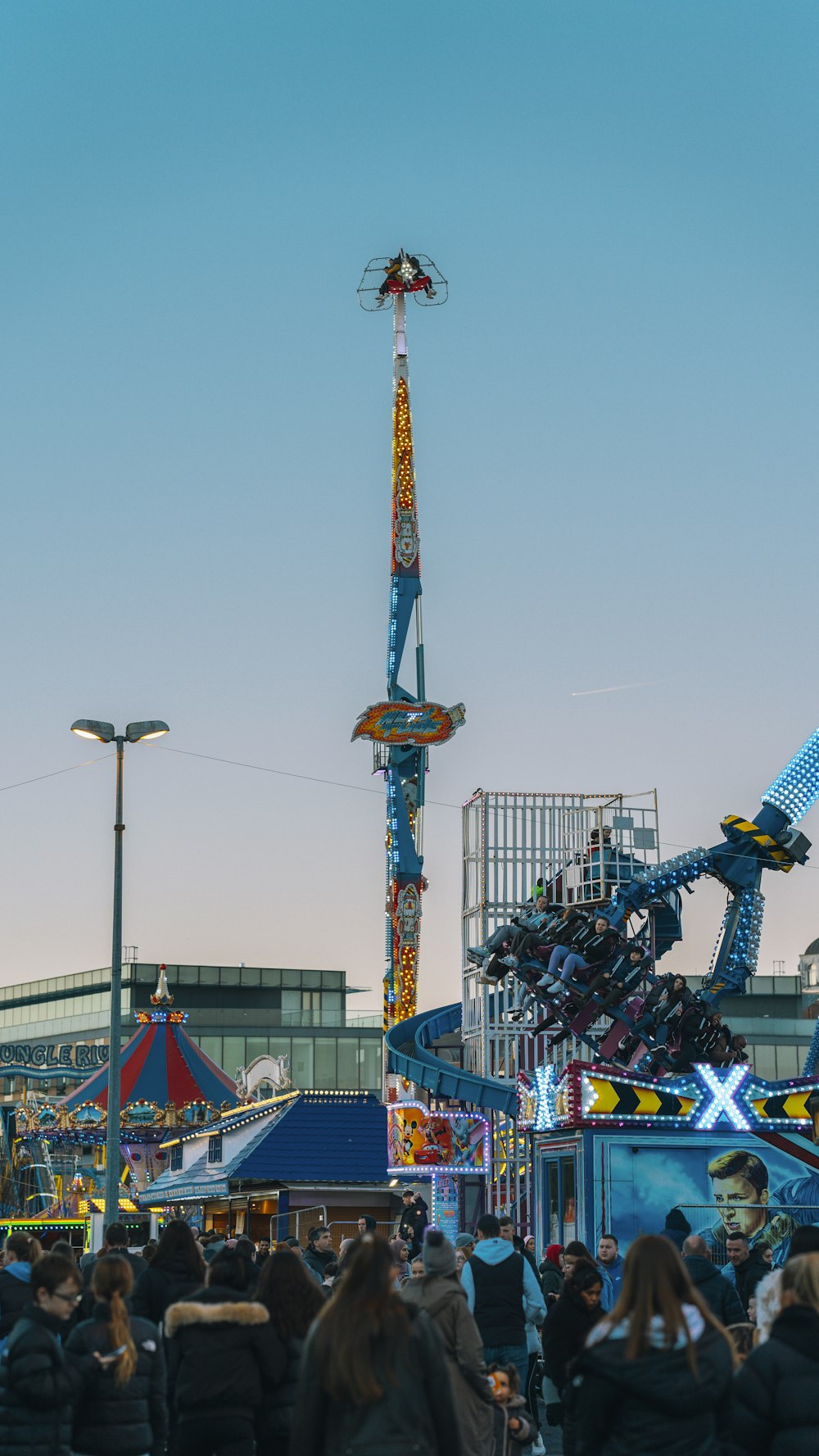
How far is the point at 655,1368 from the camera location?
6012 millimetres

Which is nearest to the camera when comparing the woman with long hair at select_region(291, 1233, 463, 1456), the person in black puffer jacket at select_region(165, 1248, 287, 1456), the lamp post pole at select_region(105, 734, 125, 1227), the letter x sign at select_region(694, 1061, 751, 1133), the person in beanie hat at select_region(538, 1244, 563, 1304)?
the woman with long hair at select_region(291, 1233, 463, 1456)

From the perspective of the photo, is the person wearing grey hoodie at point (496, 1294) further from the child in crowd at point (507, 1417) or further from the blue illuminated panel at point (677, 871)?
the blue illuminated panel at point (677, 871)

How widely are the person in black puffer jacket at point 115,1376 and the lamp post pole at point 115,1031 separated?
580 inches

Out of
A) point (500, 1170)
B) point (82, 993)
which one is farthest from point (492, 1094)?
point (82, 993)

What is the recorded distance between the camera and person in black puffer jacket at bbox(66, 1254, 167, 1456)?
28.1ft

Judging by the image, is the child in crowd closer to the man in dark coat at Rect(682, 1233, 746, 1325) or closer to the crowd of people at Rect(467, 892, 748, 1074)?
the man in dark coat at Rect(682, 1233, 746, 1325)

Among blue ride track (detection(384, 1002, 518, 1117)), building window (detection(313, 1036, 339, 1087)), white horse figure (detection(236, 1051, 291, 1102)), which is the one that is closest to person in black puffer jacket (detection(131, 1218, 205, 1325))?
blue ride track (detection(384, 1002, 518, 1117))

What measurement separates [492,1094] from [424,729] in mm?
13301

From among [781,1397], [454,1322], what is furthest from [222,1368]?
[781,1397]

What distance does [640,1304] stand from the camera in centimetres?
600

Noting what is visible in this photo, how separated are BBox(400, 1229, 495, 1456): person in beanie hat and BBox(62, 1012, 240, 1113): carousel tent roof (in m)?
36.2

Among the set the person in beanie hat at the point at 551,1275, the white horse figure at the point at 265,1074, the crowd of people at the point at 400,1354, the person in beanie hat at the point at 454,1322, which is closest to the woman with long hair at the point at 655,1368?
the crowd of people at the point at 400,1354

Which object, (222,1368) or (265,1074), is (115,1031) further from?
(265,1074)

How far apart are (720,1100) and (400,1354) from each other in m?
17.3
